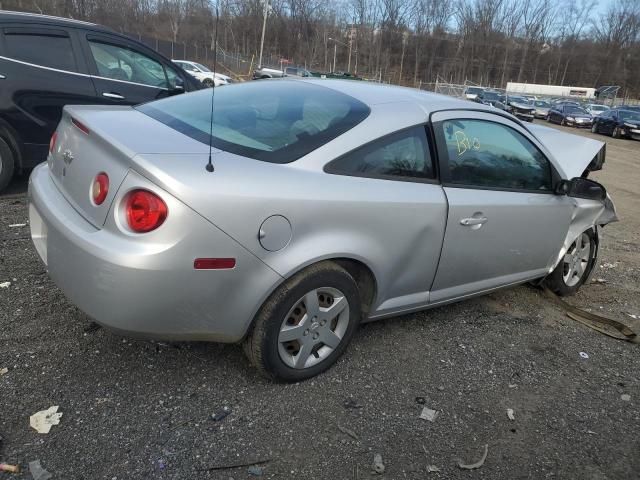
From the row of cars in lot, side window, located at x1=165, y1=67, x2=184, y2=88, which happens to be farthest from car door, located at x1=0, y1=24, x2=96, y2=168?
the row of cars in lot

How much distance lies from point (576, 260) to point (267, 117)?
2.93 meters

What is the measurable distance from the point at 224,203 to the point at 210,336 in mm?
633

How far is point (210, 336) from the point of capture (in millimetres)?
2473

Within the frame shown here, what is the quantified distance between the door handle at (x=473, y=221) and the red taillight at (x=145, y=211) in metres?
1.76

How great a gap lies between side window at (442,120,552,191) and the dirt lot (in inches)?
40.4

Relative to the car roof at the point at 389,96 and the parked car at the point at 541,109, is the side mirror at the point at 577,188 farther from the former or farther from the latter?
the parked car at the point at 541,109

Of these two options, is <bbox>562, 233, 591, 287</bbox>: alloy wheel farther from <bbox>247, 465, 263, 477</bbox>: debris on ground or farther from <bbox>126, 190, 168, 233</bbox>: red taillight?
<bbox>126, 190, 168, 233</bbox>: red taillight

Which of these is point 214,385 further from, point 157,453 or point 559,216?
point 559,216

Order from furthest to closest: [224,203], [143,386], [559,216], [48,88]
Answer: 1. [48,88]
2. [559,216]
3. [143,386]
4. [224,203]

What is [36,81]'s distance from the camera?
17.3 ft

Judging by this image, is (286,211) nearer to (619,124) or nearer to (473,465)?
(473,465)

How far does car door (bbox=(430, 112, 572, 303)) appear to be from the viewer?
320 centimetres

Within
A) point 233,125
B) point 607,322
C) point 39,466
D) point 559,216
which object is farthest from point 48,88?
point 607,322

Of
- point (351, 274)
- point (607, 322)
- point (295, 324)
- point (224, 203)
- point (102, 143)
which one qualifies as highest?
point (102, 143)
